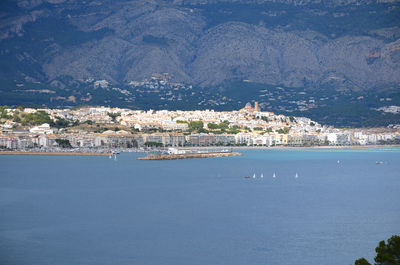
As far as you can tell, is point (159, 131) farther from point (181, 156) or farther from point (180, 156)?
point (180, 156)

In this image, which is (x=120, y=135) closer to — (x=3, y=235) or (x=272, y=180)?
(x=272, y=180)

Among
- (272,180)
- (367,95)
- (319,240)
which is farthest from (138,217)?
(367,95)

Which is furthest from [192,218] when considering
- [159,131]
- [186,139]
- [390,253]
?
[159,131]

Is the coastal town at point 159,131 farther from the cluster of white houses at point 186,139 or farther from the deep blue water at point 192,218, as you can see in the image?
the deep blue water at point 192,218

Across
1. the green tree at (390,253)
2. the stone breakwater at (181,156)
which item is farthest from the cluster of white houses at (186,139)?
the green tree at (390,253)

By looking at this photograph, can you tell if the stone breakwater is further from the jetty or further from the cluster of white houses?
the cluster of white houses

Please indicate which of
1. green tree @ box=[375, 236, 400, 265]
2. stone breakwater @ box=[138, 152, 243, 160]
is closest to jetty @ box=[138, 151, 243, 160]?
stone breakwater @ box=[138, 152, 243, 160]
